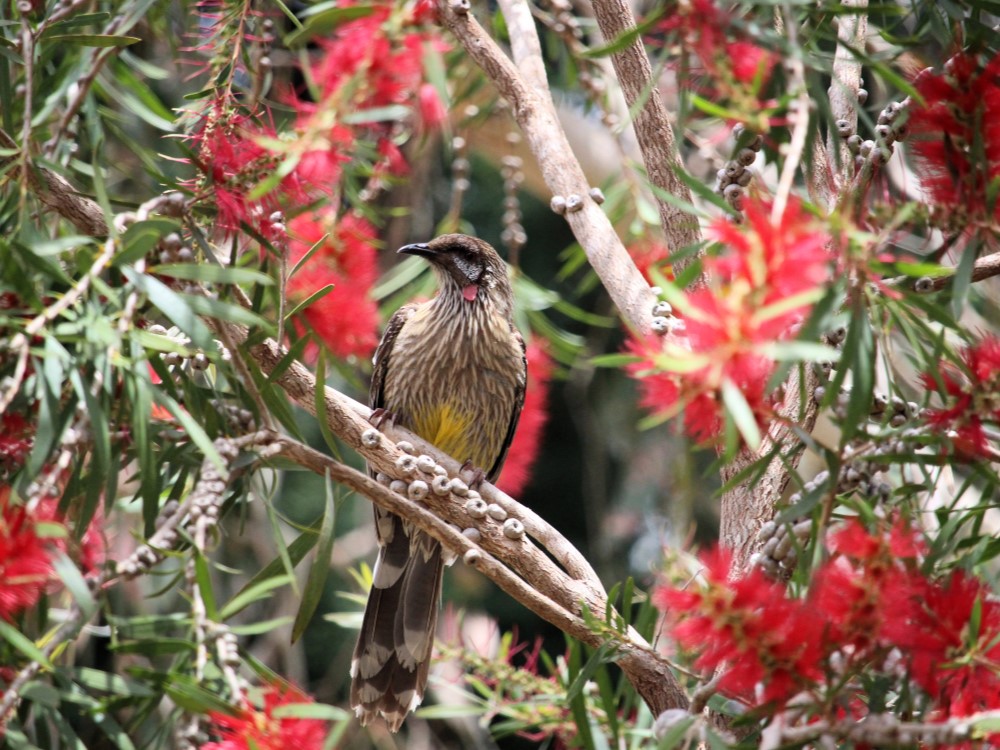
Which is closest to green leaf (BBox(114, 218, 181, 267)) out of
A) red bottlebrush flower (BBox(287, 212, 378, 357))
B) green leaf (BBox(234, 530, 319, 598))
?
green leaf (BBox(234, 530, 319, 598))

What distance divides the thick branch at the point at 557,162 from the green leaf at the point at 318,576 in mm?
965

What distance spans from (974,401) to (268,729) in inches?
43.0

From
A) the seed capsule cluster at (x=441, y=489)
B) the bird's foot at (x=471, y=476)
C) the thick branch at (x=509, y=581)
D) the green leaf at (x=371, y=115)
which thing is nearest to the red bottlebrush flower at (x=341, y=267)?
the seed capsule cluster at (x=441, y=489)

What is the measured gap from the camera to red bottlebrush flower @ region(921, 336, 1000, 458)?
150cm

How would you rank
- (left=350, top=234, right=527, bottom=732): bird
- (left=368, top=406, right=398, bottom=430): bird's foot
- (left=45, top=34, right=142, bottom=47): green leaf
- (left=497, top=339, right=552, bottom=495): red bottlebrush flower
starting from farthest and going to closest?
(left=497, top=339, right=552, bottom=495): red bottlebrush flower
(left=350, top=234, right=527, bottom=732): bird
(left=368, top=406, right=398, bottom=430): bird's foot
(left=45, top=34, right=142, bottom=47): green leaf

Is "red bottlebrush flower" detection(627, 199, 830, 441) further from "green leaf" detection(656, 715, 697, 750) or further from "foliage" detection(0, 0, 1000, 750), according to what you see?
"green leaf" detection(656, 715, 697, 750)

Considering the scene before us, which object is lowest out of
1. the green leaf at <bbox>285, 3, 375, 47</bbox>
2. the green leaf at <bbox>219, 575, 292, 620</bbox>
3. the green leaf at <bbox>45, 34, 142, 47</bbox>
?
the green leaf at <bbox>219, 575, 292, 620</bbox>

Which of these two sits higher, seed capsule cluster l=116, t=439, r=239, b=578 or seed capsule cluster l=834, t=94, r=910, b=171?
seed capsule cluster l=834, t=94, r=910, b=171

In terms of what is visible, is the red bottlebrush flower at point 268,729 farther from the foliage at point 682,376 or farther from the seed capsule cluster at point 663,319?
the seed capsule cluster at point 663,319

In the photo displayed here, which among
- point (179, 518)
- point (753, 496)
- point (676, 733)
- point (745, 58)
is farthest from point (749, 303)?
point (753, 496)

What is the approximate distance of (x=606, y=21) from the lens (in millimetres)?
2518

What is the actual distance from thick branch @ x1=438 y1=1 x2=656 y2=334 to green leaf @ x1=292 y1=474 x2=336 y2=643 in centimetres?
97

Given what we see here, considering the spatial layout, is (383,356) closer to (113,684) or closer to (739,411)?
(113,684)

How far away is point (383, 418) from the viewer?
11.8 feet
